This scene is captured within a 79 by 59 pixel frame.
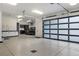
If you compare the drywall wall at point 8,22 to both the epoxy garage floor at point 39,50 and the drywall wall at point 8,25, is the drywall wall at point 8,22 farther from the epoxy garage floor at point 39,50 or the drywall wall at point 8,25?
the epoxy garage floor at point 39,50

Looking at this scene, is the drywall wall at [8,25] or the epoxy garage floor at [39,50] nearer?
the epoxy garage floor at [39,50]

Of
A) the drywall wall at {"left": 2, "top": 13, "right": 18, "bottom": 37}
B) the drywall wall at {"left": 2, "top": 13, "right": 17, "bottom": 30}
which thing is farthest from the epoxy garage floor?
the drywall wall at {"left": 2, "top": 13, "right": 17, "bottom": 30}

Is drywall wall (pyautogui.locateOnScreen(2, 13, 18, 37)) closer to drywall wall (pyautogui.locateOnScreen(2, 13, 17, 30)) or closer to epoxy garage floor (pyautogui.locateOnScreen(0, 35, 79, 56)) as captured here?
drywall wall (pyautogui.locateOnScreen(2, 13, 17, 30))

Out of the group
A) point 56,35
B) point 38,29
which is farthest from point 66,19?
point 38,29

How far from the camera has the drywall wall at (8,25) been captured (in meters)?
11.2

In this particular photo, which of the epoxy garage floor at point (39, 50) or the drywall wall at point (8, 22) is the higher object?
the drywall wall at point (8, 22)

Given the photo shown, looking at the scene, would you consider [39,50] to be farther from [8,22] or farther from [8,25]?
[8,22]

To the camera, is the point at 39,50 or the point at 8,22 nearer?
the point at 39,50

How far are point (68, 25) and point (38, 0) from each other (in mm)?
7807

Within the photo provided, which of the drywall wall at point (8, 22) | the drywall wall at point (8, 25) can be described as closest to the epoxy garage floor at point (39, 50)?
the drywall wall at point (8, 25)

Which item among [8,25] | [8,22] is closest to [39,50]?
[8,25]

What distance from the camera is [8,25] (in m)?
11.9

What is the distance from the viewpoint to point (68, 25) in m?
8.69

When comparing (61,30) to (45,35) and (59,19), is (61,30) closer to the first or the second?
(59,19)
